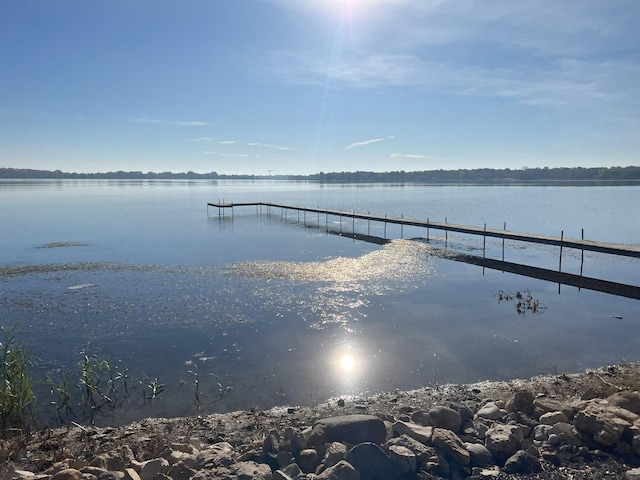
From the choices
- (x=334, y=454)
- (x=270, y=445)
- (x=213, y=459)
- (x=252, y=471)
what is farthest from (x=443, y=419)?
(x=213, y=459)

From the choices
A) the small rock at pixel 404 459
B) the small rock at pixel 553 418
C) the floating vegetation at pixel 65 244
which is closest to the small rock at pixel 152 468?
the small rock at pixel 404 459

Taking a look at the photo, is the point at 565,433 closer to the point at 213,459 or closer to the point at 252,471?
the point at 252,471

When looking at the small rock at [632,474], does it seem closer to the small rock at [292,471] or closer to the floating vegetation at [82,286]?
the small rock at [292,471]

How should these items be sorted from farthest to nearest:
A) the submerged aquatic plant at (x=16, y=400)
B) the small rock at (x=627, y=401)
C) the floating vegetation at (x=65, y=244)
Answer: the floating vegetation at (x=65, y=244)
the submerged aquatic plant at (x=16, y=400)
the small rock at (x=627, y=401)

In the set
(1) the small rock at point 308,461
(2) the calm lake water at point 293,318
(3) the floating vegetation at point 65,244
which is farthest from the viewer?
(3) the floating vegetation at point 65,244

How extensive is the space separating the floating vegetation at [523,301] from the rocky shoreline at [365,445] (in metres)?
7.33

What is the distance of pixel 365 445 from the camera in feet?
18.6

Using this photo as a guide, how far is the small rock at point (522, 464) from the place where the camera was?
217 inches

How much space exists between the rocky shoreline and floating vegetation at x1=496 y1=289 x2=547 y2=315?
733 centimetres

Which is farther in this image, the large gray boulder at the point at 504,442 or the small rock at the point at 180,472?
the large gray boulder at the point at 504,442

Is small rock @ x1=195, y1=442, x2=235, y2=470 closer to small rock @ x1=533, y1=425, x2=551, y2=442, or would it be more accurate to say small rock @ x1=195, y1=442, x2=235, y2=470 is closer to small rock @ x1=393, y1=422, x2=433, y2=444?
small rock @ x1=393, y1=422, x2=433, y2=444

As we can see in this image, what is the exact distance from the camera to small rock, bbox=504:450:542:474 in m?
5.52

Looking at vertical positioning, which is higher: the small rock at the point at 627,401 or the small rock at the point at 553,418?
the small rock at the point at 627,401

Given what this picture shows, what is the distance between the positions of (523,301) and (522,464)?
452 inches
